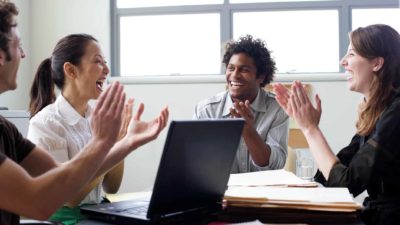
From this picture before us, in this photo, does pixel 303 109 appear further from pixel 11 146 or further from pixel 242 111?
pixel 11 146

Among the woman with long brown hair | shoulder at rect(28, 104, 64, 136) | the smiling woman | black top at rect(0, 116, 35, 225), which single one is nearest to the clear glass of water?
the woman with long brown hair

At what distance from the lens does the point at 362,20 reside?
12.2ft

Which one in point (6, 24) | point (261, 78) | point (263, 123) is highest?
point (6, 24)

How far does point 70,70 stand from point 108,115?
3.37ft

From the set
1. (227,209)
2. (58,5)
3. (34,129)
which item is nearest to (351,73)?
(227,209)

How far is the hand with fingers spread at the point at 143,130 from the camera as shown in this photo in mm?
1203

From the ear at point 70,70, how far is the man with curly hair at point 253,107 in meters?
0.67

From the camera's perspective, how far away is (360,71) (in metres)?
1.79

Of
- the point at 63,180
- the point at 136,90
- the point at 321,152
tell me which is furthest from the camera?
the point at 136,90

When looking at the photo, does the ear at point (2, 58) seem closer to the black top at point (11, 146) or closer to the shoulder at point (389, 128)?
the black top at point (11, 146)

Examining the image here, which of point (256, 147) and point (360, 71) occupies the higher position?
point (360, 71)

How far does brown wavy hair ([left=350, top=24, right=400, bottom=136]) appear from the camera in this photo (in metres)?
1.69

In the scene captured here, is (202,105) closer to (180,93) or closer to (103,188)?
(103,188)

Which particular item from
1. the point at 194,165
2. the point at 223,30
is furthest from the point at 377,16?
the point at 194,165
